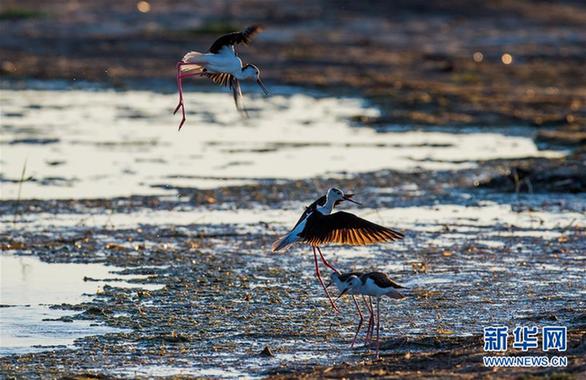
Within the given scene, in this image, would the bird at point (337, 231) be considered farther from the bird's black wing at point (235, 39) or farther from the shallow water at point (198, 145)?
the shallow water at point (198, 145)

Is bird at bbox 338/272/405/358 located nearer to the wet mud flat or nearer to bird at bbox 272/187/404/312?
the wet mud flat

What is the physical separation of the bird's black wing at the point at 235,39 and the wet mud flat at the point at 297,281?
2074 mm

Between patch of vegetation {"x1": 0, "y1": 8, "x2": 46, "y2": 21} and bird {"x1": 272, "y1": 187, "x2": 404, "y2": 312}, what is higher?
patch of vegetation {"x1": 0, "y1": 8, "x2": 46, "y2": 21}

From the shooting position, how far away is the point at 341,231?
9492 mm

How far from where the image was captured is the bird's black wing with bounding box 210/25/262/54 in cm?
1032

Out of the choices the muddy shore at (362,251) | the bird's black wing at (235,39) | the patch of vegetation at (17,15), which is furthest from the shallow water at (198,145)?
the patch of vegetation at (17,15)

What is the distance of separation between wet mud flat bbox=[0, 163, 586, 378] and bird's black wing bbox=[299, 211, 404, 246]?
0.64 metres

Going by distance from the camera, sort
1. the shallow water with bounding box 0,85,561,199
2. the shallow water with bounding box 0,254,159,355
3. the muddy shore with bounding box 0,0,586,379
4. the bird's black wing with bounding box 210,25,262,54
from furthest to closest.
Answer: the shallow water with bounding box 0,85,561,199
the bird's black wing with bounding box 210,25,262,54
the shallow water with bounding box 0,254,159,355
the muddy shore with bounding box 0,0,586,379

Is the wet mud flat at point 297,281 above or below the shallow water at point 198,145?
below

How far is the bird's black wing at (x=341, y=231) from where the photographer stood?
30.9 feet

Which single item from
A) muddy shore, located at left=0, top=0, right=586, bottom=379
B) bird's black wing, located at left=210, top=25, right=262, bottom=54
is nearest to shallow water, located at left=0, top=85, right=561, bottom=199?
muddy shore, located at left=0, top=0, right=586, bottom=379

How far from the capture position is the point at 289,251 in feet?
40.8

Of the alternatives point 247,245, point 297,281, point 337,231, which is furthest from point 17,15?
point 337,231

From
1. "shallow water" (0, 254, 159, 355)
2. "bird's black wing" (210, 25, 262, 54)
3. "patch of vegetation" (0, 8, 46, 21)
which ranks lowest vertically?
"shallow water" (0, 254, 159, 355)
